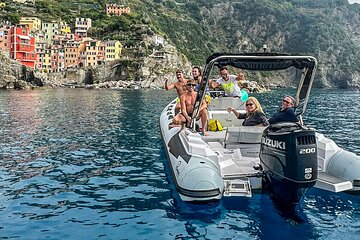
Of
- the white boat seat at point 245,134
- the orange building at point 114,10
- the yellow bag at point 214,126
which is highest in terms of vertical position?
the orange building at point 114,10

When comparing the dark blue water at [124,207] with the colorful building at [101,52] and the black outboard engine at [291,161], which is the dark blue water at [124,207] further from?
the colorful building at [101,52]

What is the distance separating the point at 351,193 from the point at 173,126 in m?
5.49

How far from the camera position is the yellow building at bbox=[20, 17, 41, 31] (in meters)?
113

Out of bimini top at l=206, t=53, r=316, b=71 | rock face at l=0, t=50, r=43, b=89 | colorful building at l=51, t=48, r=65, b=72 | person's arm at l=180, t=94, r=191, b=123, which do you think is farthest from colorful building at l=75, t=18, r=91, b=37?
bimini top at l=206, t=53, r=316, b=71

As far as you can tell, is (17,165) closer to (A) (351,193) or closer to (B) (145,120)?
(A) (351,193)

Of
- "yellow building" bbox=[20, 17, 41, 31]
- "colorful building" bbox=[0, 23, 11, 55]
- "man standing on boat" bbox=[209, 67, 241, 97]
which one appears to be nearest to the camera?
"man standing on boat" bbox=[209, 67, 241, 97]

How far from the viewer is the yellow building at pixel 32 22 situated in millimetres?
113438

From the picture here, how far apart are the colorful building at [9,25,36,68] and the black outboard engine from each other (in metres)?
94.6

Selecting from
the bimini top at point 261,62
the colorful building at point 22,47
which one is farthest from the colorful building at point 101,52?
the bimini top at point 261,62

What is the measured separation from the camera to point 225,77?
14.4m

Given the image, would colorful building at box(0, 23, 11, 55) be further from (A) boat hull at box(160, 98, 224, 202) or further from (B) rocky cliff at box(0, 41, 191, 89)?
(A) boat hull at box(160, 98, 224, 202)

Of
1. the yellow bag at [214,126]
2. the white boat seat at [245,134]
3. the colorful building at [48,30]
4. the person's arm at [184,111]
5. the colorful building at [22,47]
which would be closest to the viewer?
the white boat seat at [245,134]

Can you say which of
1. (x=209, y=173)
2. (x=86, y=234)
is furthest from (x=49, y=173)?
(x=209, y=173)

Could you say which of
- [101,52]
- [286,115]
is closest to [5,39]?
Answer: [101,52]
